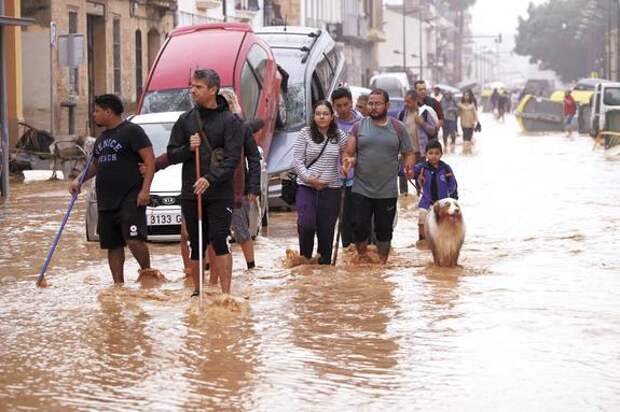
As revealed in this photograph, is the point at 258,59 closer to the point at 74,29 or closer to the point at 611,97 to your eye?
the point at 74,29

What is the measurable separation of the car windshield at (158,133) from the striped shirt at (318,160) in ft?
13.8

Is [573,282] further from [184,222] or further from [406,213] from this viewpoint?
[406,213]

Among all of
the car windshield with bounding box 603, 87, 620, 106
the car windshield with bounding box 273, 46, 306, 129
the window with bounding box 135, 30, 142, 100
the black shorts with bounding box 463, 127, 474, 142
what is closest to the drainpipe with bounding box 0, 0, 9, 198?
the car windshield with bounding box 273, 46, 306, 129

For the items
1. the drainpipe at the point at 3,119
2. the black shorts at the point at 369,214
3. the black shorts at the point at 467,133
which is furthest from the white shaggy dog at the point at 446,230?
the black shorts at the point at 467,133

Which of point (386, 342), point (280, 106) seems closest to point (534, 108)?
point (280, 106)

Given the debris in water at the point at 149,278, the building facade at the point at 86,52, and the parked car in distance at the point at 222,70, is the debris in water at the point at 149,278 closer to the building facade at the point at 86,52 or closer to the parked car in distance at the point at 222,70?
the parked car in distance at the point at 222,70

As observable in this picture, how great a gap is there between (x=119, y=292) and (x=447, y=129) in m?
30.6

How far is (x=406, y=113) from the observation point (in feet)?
67.8

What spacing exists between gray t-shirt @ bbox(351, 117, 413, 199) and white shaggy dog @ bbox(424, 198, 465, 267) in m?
0.45

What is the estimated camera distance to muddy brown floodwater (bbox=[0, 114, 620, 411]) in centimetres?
839

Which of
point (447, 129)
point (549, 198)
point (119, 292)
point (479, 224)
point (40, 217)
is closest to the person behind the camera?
point (119, 292)

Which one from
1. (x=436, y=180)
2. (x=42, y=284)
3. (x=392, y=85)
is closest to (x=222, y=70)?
(x=436, y=180)

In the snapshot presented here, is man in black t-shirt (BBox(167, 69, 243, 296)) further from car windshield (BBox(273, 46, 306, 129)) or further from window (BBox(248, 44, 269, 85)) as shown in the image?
→ car windshield (BBox(273, 46, 306, 129))

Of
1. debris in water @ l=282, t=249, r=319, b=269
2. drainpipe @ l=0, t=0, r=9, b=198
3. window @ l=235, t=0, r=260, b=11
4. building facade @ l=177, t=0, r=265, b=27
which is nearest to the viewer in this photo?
debris in water @ l=282, t=249, r=319, b=269
